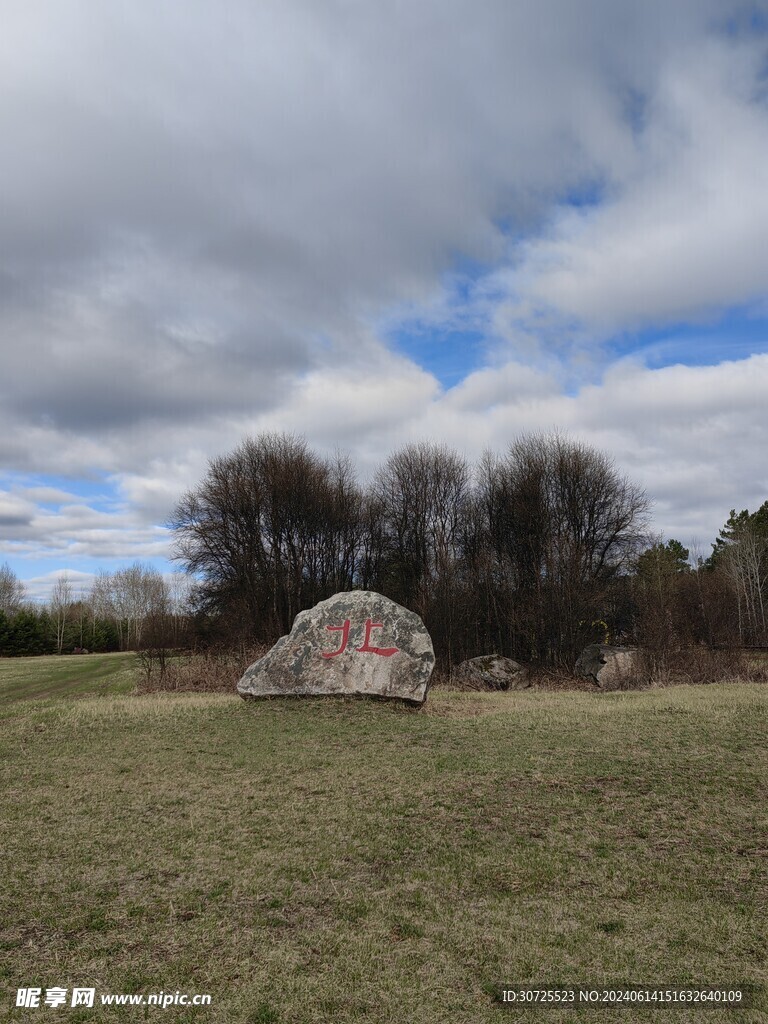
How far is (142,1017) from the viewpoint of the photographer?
144 inches

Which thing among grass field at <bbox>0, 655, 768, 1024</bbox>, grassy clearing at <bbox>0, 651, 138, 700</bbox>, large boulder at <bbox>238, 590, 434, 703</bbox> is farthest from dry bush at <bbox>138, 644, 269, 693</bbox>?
grass field at <bbox>0, 655, 768, 1024</bbox>

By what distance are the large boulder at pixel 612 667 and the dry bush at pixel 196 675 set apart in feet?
42.7

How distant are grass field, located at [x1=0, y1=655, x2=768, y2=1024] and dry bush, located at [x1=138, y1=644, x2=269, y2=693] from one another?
991cm

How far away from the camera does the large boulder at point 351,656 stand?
592 inches

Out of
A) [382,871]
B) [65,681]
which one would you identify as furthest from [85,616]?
[382,871]

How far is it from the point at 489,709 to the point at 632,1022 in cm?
1279

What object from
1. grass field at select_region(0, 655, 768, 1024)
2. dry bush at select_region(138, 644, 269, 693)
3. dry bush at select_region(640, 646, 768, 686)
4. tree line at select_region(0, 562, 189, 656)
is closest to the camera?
grass field at select_region(0, 655, 768, 1024)

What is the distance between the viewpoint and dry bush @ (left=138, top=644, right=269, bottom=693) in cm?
→ 2119

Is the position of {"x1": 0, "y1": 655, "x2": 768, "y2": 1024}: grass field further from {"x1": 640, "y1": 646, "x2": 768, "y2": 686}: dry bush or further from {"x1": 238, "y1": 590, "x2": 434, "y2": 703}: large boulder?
{"x1": 640, "y1": 646, "x2": 768, "y2": 686}: dry bush

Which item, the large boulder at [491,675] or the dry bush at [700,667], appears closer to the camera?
the dry bush at [700,667]

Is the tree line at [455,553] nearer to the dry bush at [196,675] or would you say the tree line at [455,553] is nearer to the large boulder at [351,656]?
the dry bush at [196,675]

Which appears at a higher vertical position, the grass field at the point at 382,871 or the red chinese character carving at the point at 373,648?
the red chinese character carving at the point at 373,648

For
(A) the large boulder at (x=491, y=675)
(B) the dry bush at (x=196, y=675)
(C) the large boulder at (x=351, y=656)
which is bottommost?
(A) the large boulder at (x=491, y=675)

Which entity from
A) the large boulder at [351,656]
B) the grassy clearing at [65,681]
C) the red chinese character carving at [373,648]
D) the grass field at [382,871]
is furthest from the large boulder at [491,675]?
the grass field at [382,871]
